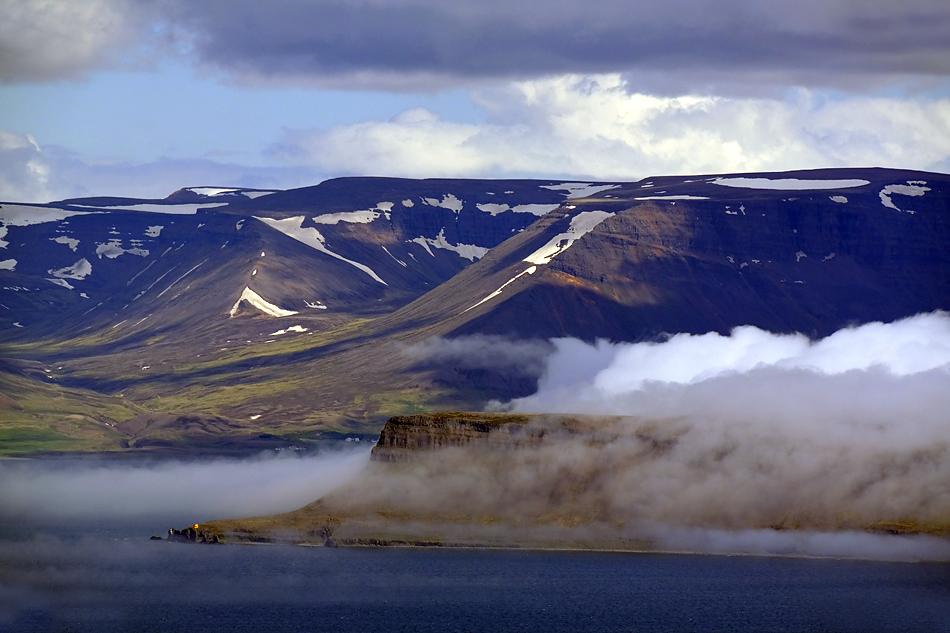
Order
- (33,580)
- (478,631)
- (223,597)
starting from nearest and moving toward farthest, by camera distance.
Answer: (478,631)
(223,597)
(33,580)

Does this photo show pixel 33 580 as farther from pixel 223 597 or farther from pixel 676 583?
pixel 676 583

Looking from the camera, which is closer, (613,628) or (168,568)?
(613,628)

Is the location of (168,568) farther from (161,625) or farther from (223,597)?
(161,625)

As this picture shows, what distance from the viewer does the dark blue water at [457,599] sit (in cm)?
16488

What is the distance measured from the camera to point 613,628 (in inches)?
6442

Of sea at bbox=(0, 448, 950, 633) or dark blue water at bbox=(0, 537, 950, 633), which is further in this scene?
dark blue water at bbox=(0, 537, 950, 633)

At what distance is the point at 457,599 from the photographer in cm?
17700

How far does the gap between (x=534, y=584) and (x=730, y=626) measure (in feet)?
92.9

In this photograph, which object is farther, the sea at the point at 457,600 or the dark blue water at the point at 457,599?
the dark blue water at the point at 457,599

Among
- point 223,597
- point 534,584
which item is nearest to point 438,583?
point 534,584

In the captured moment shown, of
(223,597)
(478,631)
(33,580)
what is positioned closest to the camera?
(478,631)

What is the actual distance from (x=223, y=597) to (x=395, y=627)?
23703 millimetres

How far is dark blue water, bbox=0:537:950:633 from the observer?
541 feet

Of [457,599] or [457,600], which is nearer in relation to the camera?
[457,600]
